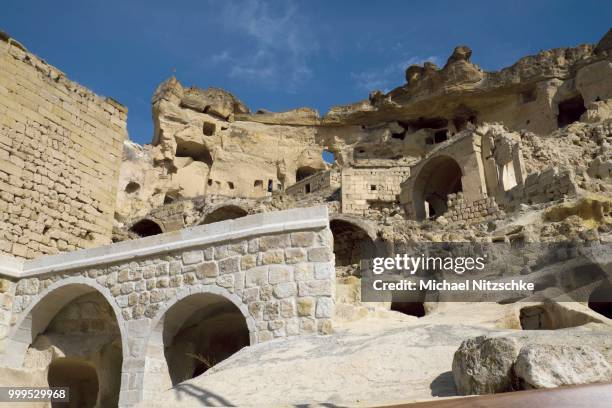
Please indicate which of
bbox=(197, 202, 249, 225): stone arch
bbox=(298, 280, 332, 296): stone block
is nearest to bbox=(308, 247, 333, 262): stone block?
bbox=(298, 280, 332, 296): stone block

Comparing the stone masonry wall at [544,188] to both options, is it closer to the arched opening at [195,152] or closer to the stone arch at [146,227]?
the stone arch at [146,227]

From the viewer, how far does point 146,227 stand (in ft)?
76.3

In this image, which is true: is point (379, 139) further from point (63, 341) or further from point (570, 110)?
point (63, 341)

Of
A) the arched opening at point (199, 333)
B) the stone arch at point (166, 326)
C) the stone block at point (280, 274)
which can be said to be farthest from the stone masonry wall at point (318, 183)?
the stone block at point (280, 274)

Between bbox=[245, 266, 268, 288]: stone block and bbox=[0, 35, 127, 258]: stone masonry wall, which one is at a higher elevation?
bbox=[0, 35, 127, 258]: stone masonry wall

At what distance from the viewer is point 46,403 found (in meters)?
8.30

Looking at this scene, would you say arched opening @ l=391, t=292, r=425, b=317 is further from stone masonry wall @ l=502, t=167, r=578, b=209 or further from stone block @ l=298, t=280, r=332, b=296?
stone masonry wall @ l=502, t=167, r=578, b=209

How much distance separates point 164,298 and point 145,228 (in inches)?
663

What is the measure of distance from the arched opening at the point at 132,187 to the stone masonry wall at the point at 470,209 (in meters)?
15.6

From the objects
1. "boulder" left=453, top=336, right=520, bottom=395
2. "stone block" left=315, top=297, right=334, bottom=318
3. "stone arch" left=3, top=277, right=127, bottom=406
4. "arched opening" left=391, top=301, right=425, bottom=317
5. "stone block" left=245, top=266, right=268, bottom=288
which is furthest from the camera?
"arched opening" left=391, top=301, right=425, bottom=317

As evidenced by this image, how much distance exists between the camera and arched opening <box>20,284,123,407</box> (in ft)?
27.3

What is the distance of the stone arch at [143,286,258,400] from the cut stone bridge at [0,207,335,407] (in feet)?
0.04

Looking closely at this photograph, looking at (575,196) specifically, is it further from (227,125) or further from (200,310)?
(227,125)

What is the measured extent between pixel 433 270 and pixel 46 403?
20.8ft
